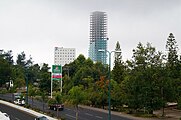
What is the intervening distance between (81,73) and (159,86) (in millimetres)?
37009

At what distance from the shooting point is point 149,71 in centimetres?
4681

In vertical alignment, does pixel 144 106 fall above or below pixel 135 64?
below

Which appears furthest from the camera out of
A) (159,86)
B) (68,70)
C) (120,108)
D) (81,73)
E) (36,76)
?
(36,76)

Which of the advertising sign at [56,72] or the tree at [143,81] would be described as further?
the advertising sign at [56,72]

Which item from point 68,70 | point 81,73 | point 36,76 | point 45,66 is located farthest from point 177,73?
point 36,76

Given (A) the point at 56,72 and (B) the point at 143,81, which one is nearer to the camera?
(B) the point at 143,81

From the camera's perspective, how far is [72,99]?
35.5 meters

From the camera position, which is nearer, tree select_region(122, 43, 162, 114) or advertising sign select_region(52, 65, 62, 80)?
tree select_region(122, 43, 162, 114)

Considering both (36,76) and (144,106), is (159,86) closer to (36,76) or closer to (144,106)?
(144,106)

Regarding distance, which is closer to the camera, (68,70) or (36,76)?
(68,70)

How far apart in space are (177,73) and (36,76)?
8678cm

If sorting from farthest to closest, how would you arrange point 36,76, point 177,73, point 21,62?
point 21,62 < point 36,76 < point 177,73

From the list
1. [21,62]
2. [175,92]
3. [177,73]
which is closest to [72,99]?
[175,92]

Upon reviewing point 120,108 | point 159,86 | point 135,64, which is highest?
point 135,64
